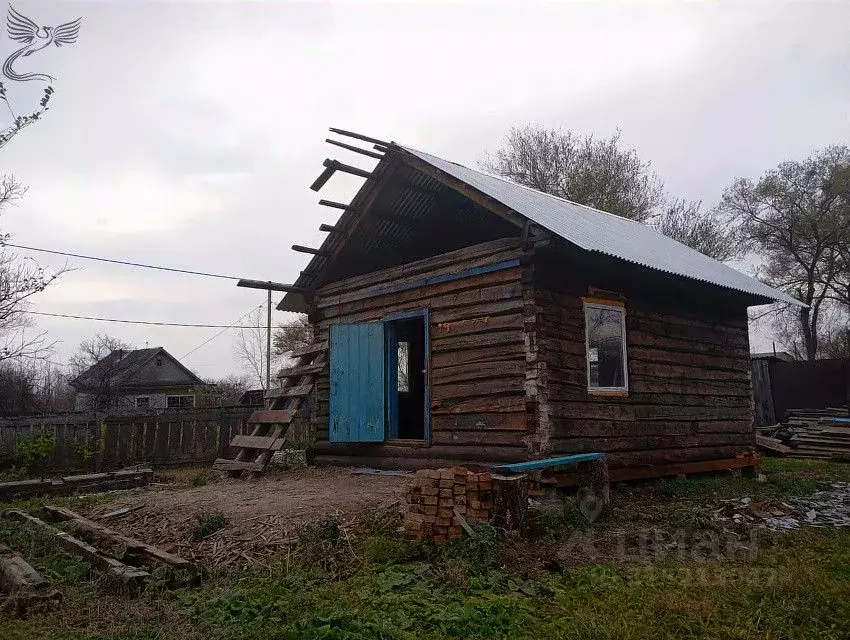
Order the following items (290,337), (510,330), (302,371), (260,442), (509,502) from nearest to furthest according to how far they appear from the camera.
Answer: (509,502)
(510,330)
(260,442)
(302,371)
(290,337)

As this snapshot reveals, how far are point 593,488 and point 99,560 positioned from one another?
17.4 feet

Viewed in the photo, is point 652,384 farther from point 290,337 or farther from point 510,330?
point 290,337

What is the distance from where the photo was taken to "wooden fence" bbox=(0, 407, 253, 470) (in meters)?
13.3

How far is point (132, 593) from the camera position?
532 centimetres

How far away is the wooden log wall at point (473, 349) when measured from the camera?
28.4ft

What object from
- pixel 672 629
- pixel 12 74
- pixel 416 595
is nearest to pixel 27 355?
pixel 12 74

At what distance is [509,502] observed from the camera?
6445mm

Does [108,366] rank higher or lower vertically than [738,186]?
lower

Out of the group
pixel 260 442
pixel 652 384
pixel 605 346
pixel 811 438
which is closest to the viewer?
pixel 605 346

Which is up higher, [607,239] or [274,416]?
[607,239]

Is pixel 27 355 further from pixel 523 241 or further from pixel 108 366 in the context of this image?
pixel 523 241

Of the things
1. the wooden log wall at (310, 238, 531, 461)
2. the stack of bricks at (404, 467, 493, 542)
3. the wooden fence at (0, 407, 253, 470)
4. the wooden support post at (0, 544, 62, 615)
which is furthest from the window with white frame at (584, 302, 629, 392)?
the wooden fence at (0, 407, 253, 470)

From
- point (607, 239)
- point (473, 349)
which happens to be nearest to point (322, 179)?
point (473, 349)

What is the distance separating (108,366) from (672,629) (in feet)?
79.2
